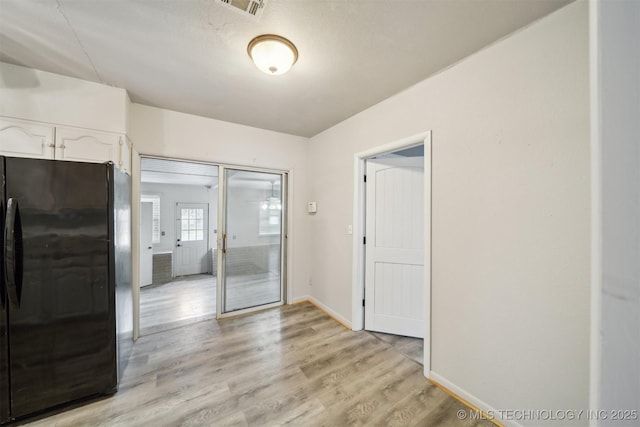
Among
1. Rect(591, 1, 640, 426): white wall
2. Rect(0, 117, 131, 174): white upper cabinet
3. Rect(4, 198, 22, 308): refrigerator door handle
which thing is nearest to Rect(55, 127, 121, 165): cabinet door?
Rect(0, 117, 131, 174): white upper cabinet

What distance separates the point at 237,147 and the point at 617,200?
10.7 ft

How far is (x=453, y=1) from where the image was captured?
4.24 feet

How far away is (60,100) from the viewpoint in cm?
198

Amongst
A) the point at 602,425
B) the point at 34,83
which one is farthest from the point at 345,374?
the point at 34,83

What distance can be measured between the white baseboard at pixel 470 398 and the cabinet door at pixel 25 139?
369 cm

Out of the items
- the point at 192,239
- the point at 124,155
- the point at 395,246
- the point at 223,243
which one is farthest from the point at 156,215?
the point at 395,246

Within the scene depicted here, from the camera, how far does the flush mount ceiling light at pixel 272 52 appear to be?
1556 millimetres

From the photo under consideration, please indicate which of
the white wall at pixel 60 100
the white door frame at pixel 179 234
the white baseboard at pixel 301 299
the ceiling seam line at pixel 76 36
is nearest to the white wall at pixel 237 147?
the white baseboard at pixel 301 299

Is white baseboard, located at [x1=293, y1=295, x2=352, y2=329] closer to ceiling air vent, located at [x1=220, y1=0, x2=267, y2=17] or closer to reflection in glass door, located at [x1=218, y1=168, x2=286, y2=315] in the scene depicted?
reflection in glass door, located at [x1=218, y1=168, x2=286, y2=315]

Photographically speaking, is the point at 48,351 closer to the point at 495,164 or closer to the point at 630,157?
the point at 630,157

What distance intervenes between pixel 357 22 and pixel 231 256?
2854 millimetres

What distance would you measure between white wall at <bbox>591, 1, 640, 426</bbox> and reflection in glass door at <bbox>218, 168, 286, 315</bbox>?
322cm

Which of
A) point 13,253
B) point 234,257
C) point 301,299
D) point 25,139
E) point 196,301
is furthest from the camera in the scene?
point 196,301

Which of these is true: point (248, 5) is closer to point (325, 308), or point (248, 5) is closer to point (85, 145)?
point (85, 145)
